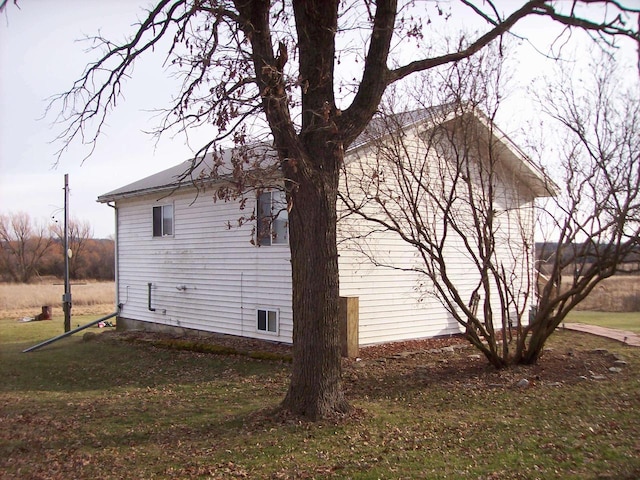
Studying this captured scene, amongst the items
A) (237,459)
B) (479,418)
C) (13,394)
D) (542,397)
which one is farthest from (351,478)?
(13,394)

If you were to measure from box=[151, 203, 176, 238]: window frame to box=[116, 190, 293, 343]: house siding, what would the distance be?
111 millimetres

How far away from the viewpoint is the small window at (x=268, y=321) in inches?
495

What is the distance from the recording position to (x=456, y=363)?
10586 millimetres

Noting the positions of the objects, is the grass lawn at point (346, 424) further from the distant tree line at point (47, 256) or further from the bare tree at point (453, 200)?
the distant tree line at point (47, 256)

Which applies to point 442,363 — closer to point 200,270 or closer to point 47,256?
point 200,270

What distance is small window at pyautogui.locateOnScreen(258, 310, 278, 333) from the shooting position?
41.2 feet

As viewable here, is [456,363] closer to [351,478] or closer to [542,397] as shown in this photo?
[542,397]

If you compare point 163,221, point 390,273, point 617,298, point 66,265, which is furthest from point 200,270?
point 617,298

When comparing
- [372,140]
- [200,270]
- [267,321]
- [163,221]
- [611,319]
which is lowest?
[611,319]

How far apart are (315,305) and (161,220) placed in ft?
33.6

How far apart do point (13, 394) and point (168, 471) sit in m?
5.63

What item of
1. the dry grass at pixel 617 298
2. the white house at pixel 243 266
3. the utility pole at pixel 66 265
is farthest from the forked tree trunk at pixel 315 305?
the dry grass at pixel 617 298

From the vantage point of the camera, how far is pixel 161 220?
52.5 feet

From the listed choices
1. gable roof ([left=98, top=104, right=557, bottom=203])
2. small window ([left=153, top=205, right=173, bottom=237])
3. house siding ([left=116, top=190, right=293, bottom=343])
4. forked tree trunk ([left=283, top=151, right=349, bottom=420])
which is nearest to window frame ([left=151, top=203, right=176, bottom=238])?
small window ([left=153, top=205, right=173, bottom=237])
